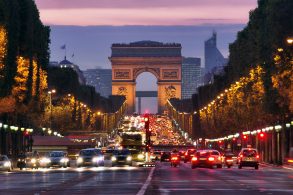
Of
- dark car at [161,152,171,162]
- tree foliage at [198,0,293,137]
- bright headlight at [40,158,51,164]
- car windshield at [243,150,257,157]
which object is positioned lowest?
bright headlight at [40,158,51,164]

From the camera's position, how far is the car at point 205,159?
91.9 m

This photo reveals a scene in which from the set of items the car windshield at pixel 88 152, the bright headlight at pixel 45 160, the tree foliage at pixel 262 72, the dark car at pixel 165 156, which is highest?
the tree foliage at pixel 262 72

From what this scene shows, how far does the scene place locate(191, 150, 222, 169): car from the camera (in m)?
91.9

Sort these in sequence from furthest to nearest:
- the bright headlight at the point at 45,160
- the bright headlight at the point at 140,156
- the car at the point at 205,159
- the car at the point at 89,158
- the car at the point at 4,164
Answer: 1. the bright headlight at the point at 140,156
2. the bright headlight at the point at 45,160
3. the car at the point at 89,158
4. the car at the point at 205,159
5. the car at the point at 4,164

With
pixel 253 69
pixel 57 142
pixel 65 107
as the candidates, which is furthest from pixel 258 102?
pixel 65 107

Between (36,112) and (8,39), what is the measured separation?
23032mm

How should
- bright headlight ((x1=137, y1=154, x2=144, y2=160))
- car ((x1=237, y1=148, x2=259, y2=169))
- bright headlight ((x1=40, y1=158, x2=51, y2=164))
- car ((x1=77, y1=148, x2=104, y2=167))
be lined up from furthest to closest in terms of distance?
bright headlight ((x1=137, y1=154, x2=144, y2=160)) → bright headlight ((x1=40, y1=158, x2=51, y2=164)) → car ((x1=77, y1=148, x2=104, y2=167)) → car ((x1=237, y1=148, x2=259, y2=169))

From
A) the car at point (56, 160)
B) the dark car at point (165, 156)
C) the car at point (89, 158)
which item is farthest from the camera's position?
the dark car at point (165, 156)

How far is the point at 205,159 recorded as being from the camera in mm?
92500

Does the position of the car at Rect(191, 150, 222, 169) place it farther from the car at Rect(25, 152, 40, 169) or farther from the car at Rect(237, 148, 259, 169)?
the car at Rect(25, 152, 40, 169)

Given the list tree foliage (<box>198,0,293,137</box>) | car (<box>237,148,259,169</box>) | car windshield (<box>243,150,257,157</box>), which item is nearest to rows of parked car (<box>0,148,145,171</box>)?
car (<box>237,148,259,169</box>)

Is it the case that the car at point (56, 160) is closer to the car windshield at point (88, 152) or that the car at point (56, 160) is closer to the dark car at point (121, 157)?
the car windshield at point (88, 152)

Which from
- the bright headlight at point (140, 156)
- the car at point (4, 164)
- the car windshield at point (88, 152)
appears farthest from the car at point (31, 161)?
the car at point (4, 164)

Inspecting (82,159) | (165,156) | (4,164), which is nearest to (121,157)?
(82,159)
